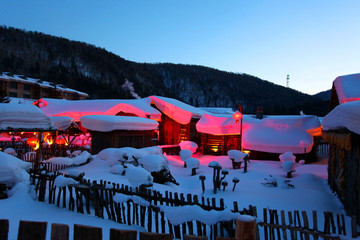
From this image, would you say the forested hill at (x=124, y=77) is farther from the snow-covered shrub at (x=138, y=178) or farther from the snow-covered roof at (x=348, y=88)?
the snow-covered shrub at (x=138, y=178)

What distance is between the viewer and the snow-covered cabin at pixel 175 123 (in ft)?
84.9

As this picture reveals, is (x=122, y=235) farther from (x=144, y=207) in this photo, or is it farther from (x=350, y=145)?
(x=350, y=145)

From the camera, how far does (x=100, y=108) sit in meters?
27.1

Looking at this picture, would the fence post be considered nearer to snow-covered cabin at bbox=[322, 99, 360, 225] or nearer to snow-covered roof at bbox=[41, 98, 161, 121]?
snow-covered cabin at bbox=[322, 99, 360, 225]

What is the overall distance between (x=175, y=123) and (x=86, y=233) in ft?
81.9

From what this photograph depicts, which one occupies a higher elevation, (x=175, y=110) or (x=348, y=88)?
(x=348, y=88)

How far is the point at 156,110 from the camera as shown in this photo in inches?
1077

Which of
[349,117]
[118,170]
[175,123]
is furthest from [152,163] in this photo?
[175,123]

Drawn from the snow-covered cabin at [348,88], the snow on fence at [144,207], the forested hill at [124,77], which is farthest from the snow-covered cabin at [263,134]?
the forested hill at [124,77]

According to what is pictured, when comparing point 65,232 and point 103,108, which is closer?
point 65,232

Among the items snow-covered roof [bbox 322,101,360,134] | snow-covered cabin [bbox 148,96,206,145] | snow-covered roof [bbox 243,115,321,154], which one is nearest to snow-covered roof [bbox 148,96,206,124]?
snow-covered cabin [bbox 148,96,206,145]

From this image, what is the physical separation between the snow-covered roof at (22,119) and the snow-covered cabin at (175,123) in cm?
1487

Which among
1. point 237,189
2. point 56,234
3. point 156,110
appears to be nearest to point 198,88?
point 156,110

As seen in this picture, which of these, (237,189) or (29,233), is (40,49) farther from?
(29,233)
